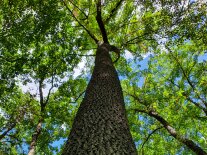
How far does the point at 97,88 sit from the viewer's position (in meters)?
6.27

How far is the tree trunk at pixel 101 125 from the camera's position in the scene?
12.2 feet

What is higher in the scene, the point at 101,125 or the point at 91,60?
the point at 91,60

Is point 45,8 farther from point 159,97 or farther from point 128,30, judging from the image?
point 159,97

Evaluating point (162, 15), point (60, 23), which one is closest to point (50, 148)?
point (60, 23)

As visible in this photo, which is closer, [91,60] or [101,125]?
[101,125]

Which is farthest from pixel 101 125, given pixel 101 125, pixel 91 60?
pixel 91 60

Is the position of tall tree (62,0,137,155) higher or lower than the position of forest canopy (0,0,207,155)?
lower

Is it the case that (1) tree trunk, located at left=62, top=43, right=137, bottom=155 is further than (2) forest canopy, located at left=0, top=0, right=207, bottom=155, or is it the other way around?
(2) forest canopy, located at left=0, top=0, right=207, bottom=155

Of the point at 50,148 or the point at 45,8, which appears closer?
the point at 45,8

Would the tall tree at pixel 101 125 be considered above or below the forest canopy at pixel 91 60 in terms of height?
below

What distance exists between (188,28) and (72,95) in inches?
370

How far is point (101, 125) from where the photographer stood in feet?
14.5

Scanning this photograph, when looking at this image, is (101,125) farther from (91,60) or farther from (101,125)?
(91,60)

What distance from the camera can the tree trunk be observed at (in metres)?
3.72
